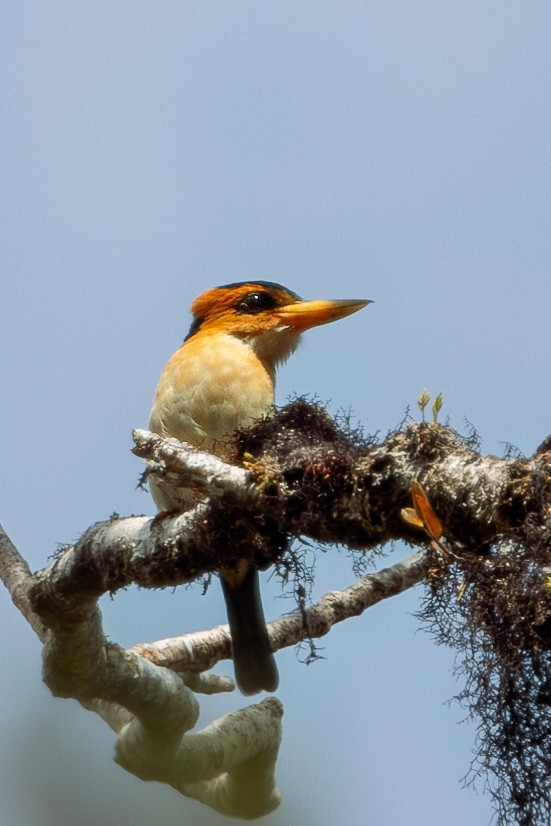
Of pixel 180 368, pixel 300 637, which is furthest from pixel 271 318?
pixel 300 637

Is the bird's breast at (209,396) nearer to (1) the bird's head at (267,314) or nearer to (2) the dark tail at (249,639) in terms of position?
(1) the bird's head at (267,314)

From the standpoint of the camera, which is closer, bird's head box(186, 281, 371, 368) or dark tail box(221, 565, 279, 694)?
dark tail box(221, 565, 279, 694)

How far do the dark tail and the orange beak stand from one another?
4.60ft

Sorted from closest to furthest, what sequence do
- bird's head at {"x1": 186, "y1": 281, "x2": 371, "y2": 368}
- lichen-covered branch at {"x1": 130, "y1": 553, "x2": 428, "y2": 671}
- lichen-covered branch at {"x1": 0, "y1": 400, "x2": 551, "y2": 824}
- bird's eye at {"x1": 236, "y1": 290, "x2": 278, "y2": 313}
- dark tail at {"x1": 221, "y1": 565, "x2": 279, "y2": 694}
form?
lichen-covered branch at {"x1": 0, "y1": 400, "x2": 551, "y2": 824}
dark tail at {"x1": 221, "y1": 565, "x2": 279, "y2": 694}
lichen-covered branch at {"x1": 130, "y1": 553, "x2": 428, "y2": 671}
bird's head at {"x1": 186, "y1": 281, "x2": 371, "y2": 368}
bird's eye at {"x1": 236, "y1": 290, "x2": 278, "y2": 313}

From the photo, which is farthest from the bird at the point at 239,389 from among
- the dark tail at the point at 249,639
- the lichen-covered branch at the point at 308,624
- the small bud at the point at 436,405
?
the small bud at the point at 436,405

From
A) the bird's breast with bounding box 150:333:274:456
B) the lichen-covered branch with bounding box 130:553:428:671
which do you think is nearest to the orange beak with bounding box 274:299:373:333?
the bird's breast with bounding box 150:333:274:456

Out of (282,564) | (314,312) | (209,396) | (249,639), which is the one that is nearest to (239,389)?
(209,396)

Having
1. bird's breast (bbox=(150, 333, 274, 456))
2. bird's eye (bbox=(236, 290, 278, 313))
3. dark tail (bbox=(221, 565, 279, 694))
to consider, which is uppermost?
bird's eye (bbox=(236, 290, 278, 313))

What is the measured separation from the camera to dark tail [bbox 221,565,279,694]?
430 centimetres

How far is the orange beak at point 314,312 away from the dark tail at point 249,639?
4.60 ft

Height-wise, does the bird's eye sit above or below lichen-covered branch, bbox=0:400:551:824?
above

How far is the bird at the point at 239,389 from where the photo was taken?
431 centimetres

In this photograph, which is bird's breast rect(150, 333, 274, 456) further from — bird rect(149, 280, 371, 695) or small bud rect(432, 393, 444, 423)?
small bud rect(432, 393, 444, 423)

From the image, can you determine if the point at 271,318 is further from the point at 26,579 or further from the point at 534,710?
the point at 534,710
